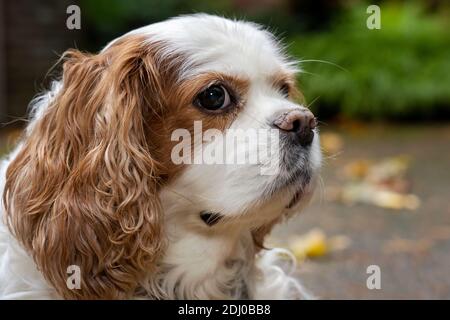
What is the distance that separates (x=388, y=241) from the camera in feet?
19.1

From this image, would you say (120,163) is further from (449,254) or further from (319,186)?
(449,254)

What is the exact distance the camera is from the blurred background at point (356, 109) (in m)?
5.36

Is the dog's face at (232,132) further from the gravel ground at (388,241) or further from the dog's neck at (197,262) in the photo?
the gravel ground at (388,241)

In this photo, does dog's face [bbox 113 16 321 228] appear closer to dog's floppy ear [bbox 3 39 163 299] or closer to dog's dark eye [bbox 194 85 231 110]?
dog's dark eye [bbox 194 85 231 110]

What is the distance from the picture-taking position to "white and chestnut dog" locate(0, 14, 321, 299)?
313 cm

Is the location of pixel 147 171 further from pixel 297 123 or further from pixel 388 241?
pixel 388 241

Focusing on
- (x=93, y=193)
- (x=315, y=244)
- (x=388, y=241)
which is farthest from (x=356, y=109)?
(x=93, y=193)

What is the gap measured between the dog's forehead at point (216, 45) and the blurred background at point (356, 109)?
732mm

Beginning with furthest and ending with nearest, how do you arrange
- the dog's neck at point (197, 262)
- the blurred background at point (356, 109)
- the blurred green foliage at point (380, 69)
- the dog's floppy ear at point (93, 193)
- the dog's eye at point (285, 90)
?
the blurred green foliage at point (380, 69) < the blurred background at point (356, 109) < the dog's eye at point (285, 90) < the dog's neck at point (197, 262) < the dog's floppy ear at point (93, 193)

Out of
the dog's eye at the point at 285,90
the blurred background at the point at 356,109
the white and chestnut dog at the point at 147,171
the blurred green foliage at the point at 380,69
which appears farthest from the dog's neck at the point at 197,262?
the blurred green foliage at the point at 380,69

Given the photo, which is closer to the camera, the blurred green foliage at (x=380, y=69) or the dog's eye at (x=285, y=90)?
the dog's eye at (x=285, y=90)

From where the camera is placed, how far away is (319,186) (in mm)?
3432
